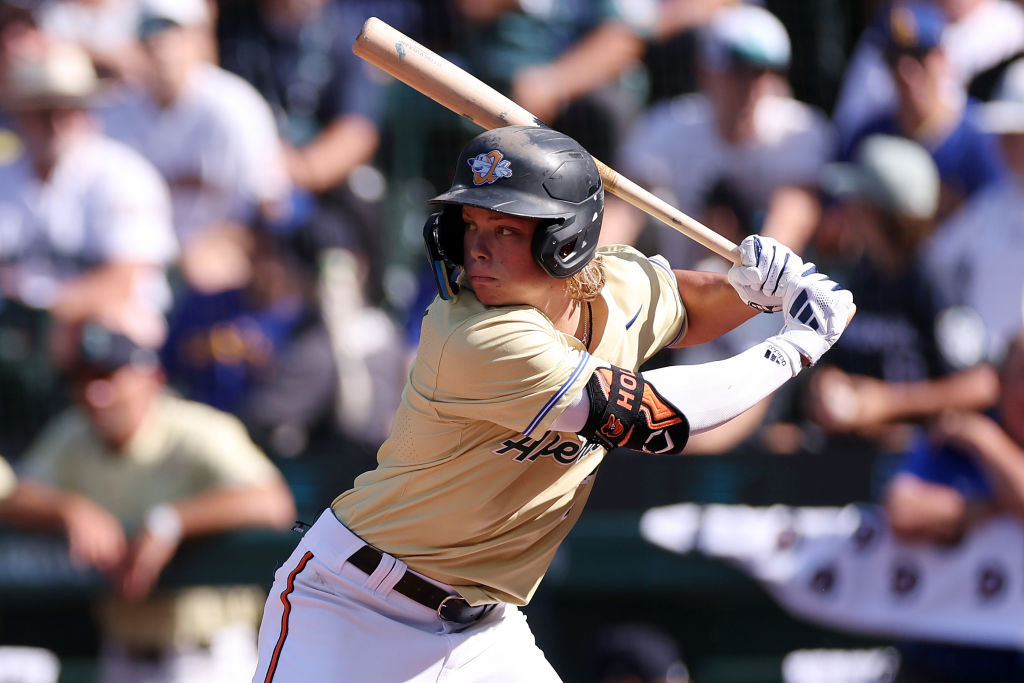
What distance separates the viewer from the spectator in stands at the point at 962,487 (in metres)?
5.52

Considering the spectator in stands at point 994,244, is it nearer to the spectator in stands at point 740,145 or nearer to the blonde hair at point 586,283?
the spectator in stands at point 740,145

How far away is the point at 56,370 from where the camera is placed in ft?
19.3

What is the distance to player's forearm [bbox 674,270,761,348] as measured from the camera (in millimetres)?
3641

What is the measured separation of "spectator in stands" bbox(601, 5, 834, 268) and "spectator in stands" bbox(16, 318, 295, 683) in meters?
1.90

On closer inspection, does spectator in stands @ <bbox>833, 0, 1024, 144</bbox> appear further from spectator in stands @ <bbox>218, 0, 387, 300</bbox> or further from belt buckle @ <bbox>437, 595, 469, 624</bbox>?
belt buckle @ <bbox>437, 595, 469, 624</bbox>

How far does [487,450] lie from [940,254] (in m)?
3.26

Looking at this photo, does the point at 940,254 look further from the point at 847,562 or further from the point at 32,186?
the point at 32,186

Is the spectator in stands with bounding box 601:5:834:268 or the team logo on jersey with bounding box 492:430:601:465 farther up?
the team logo on jersey with bounding box 492:430:601:465

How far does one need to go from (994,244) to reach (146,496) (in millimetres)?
3589

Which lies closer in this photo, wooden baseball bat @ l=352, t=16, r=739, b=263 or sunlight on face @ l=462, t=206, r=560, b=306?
sunlight on face @ l=462, t=206, r=560, b=306

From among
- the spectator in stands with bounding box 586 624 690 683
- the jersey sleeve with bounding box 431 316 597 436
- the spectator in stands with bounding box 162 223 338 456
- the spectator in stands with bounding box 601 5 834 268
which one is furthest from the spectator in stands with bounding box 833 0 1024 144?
the jersey sleeve with bounding box 431 316 597 436

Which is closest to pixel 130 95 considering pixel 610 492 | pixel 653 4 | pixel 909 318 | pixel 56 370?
pixel 56 370

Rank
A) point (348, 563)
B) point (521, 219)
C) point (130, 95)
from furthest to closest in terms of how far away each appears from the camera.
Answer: point (130, 95)
point (348, 563)
point (521, 219)

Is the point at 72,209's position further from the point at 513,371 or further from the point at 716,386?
the point at 716,386
